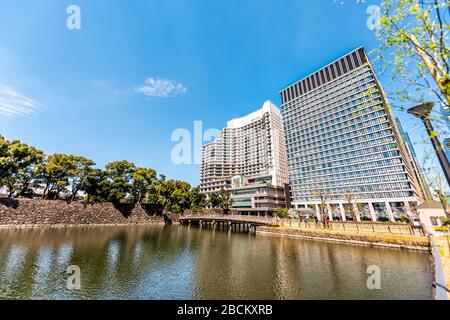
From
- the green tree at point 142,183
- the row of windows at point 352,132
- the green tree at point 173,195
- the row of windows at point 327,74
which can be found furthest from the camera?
the row of windows at point 327,74

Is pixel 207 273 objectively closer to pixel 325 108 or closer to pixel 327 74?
pixel 325 108

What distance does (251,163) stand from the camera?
11469 centimetres

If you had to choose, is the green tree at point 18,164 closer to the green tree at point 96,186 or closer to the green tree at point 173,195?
the green tree at point 96,186

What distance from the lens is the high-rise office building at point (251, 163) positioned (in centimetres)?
8244

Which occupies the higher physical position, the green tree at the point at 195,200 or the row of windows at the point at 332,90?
the row of windows at the point at 332,90

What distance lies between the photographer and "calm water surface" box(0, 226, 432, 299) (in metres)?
11.9

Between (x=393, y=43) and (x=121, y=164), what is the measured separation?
199 ft

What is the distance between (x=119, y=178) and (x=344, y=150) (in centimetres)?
7924

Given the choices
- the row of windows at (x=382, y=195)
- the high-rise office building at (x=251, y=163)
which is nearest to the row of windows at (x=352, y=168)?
the row of windows at (x=382, y=195)

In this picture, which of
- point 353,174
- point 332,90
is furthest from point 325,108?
point 353,174

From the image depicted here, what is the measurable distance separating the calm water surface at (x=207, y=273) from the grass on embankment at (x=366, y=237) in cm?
210

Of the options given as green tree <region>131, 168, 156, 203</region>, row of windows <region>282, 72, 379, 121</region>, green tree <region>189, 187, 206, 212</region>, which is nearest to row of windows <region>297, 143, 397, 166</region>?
row of windows <region>282, 72, 379, 121</region>
